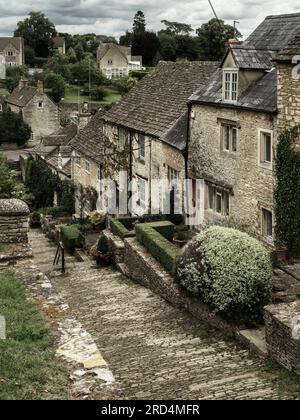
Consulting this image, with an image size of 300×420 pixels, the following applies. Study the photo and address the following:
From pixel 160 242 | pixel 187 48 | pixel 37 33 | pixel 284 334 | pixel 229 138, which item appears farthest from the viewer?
pixel 37 33

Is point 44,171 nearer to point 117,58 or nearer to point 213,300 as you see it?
point 213,300

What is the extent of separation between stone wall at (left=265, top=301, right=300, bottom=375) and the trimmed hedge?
4.64 meters

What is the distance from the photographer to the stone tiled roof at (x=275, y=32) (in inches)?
922

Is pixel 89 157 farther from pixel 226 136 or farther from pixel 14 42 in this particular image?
pixel 14 42

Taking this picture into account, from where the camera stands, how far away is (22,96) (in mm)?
78500

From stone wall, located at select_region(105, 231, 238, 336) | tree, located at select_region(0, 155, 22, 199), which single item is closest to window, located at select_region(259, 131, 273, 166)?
stone wall, located at select_region(105, 231, 238, 336)

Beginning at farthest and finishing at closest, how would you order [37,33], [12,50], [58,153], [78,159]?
[37,33]
[12,50]
[58,153]
[78,159]

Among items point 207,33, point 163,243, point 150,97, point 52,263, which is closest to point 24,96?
point 207,33

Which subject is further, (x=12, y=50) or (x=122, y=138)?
(x=12, y=50)

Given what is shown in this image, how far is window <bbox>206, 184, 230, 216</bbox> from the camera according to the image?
76.7 ft

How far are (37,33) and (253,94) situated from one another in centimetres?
13100

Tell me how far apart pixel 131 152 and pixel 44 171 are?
1819 cm

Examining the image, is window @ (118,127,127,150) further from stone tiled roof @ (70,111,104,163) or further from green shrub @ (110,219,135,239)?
green shrub @ (110,219,135,239)

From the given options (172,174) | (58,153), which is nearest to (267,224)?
(172,174)
